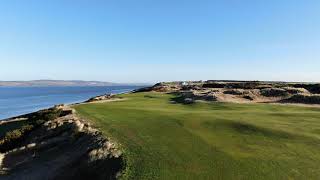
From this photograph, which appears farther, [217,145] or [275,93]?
[275,93]

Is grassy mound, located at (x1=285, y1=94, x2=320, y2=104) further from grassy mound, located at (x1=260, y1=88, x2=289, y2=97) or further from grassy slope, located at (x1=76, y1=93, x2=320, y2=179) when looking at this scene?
grassy slope, located at (x1=76, y1=93, x2=320, y2=179)

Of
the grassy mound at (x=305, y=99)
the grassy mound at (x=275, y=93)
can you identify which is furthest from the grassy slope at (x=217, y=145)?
the grassy mound at (x=275, y=93)

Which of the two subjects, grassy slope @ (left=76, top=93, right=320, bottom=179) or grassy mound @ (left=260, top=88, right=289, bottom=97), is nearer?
grassy slope @ (left=76, top=93, right=320, bottom=179)

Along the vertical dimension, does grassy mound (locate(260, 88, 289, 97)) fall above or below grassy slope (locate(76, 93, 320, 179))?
above

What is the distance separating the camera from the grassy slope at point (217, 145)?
713 inches

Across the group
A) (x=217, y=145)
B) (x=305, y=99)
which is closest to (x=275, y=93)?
(x=305, y=99)

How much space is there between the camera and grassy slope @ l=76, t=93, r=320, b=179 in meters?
18.1

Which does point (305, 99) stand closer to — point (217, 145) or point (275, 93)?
point (275, 93)

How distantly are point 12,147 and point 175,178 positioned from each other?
18385 mm

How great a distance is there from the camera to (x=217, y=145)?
2220cm

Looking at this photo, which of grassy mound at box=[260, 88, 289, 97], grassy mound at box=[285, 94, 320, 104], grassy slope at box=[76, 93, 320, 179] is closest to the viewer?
grassy slope at box=[76, 93, 320, 179]

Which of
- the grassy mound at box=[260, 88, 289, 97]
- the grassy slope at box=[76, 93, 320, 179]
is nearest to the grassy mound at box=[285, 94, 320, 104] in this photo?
the grassy mound at box=[260, 88, 289, 97]

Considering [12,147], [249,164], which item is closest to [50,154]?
[12,147]

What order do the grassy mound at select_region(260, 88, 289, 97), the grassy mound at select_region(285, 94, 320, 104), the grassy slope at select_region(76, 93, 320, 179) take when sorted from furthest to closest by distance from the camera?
the grassy mound at select_region(260, 88, 289, 97) < the grassy mound at select_region(285, 94, 320, 104) < the grassy slope at select_region(76, 93, 320, 179)
